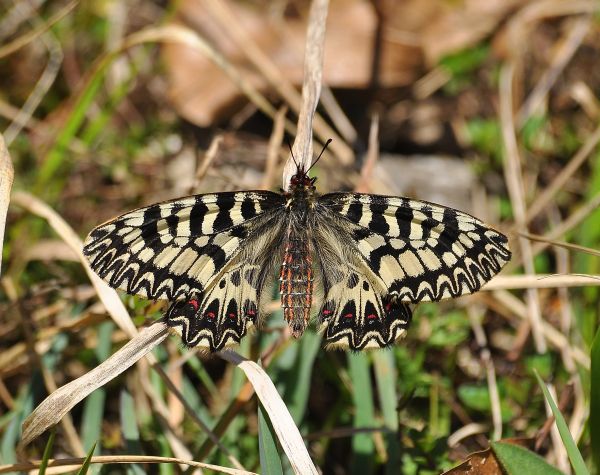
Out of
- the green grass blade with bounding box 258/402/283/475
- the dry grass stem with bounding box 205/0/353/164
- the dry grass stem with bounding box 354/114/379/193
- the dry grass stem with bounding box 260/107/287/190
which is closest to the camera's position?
the green grass blade with bounding box 258/402/283/475

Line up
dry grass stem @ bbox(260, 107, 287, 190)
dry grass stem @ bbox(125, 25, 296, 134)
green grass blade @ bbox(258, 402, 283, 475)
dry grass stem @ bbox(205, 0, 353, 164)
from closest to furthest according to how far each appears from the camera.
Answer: green grass blade @ bbox(258, 402, 283, 475) < dry grass stem @ bbox(260, 107, 287, 190) < dry grass stem @ bbox(125, 25, 296, 134) < dry grass stem @ bbox(205, 0, 353, 164)

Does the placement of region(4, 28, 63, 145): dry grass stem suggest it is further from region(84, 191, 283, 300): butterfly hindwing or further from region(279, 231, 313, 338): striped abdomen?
region(279, 231, 313, 338): striped abdomen

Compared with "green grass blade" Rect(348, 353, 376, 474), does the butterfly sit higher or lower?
higher

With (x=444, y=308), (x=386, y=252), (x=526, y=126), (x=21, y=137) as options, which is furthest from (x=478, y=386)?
(x=21, y=137)

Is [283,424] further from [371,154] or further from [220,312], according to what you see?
[371,154]

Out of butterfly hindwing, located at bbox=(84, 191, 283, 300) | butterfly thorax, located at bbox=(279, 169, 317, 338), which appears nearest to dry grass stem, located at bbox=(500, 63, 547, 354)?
butterfly thorax, located at bbox=(279, 169, 317, 338)

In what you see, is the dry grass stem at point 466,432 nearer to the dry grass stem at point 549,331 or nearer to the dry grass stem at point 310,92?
the dry grass stem at point 549,331

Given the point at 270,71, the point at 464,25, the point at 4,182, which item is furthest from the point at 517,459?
the point at 464,25
